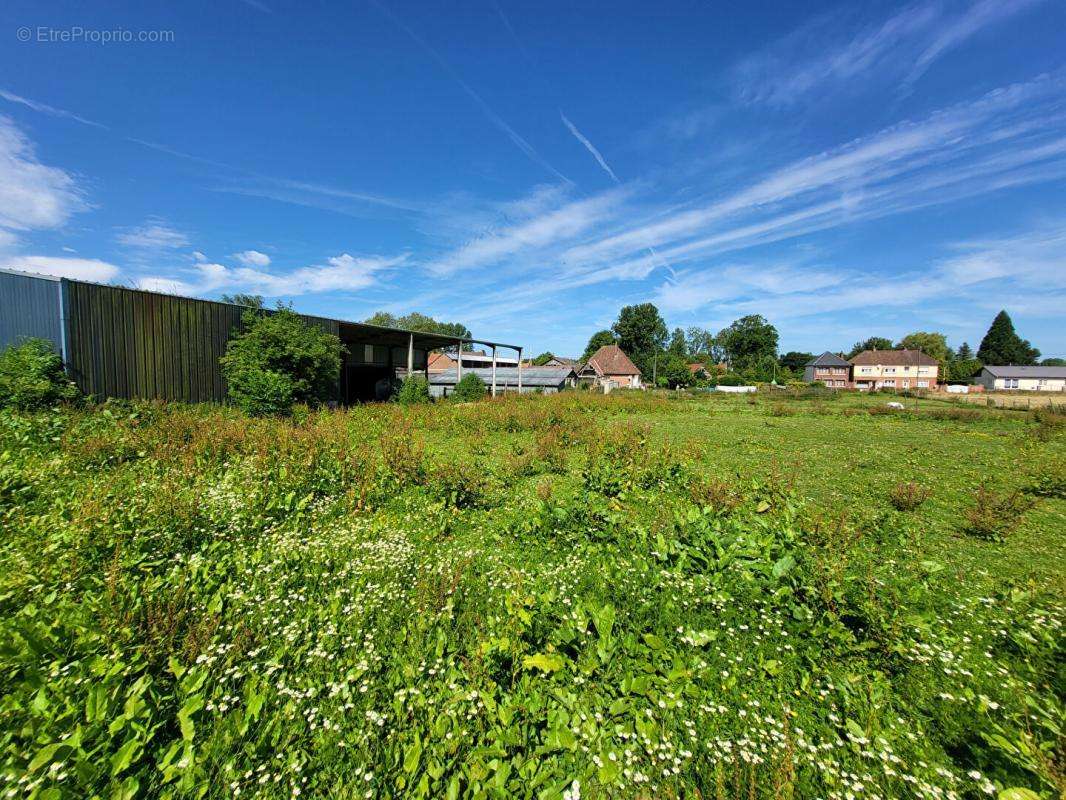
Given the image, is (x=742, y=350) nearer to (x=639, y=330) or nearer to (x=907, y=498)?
(x=639, y=330)

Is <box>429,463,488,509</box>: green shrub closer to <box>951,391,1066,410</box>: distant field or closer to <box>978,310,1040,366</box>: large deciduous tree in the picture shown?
<box>951,391,1066,410</box>: distant field

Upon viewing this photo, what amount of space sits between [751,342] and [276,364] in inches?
4035

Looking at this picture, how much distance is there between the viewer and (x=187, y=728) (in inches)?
84.3

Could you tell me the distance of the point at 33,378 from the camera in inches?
385

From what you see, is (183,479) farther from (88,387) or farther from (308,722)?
(88,387)

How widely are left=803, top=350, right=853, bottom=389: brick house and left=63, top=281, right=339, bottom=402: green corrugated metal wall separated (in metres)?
91.8

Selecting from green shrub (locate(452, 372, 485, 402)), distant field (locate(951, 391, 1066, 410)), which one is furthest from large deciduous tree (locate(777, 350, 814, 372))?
green shrub (locate(452, 372, 485, 402))

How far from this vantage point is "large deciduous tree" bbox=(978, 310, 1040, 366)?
82812mm

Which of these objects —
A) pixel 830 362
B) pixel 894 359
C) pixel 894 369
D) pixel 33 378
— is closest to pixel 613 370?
pixel 830 362

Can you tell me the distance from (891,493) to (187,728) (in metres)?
10.1

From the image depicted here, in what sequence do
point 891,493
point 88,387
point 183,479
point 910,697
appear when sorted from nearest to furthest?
point 910,697
point 183,479
point 891,493
point 88,387

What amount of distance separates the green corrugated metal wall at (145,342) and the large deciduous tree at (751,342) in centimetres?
9674

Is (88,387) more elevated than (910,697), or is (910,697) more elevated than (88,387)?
(88,387)

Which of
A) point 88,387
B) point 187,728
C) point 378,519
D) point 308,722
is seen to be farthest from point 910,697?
point 88,387
